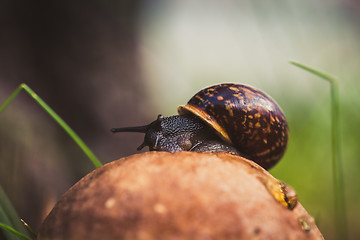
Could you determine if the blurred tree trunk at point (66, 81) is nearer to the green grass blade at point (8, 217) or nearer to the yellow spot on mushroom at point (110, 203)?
the green grass blade at point (8, 217)

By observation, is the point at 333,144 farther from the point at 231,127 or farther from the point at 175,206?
the point at 175,206

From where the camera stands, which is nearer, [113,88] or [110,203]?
[110,203]

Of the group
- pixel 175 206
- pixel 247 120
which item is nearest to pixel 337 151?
pixel 247 120

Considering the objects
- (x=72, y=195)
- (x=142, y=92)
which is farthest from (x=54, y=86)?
(x=72, y=195)

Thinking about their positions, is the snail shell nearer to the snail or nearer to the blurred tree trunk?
the snail

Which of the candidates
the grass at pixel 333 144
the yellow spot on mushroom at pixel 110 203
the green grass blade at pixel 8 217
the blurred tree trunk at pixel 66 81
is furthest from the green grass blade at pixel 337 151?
the blurred tree trunk at pixel 66 81

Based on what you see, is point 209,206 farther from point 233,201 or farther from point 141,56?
point 141,56
